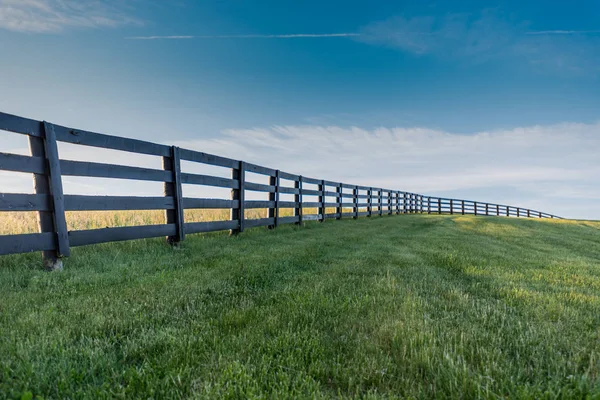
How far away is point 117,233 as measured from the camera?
5.52 m

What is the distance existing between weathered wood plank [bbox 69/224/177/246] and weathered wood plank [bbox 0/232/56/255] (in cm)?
32

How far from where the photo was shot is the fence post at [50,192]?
4.53 m

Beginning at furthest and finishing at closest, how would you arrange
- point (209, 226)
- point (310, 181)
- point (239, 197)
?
point (310, 181), point (239, 197), point (209, 226)

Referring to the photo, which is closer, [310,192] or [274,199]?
[274,199]

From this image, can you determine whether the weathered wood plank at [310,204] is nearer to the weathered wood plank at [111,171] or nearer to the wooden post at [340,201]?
the wooden post at [340,201]

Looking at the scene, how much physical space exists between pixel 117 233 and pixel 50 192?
1239 millimetres

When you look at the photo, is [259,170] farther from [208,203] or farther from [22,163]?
[22,163]

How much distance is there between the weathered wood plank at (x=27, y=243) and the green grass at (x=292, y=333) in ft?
0.85

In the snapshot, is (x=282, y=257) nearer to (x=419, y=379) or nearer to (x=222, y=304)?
(x=222, y=304)

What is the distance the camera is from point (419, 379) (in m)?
1.75

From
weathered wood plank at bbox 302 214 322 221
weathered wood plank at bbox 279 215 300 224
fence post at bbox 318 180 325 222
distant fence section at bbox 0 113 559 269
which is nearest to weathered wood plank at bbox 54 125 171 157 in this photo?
distant fence section at bbox 0 113 559 269

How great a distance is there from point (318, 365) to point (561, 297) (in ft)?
10.0

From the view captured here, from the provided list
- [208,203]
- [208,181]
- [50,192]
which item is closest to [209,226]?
[208,203]

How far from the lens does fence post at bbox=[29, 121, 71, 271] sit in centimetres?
453
